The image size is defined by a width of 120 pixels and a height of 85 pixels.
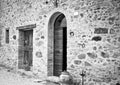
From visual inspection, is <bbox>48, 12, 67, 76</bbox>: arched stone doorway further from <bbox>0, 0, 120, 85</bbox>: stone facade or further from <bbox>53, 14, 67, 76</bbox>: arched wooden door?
<bbox>0, 0, 120, 85</bbox>: stone facade

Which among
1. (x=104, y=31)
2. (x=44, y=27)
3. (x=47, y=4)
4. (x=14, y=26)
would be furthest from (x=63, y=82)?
(x=14, y=26)

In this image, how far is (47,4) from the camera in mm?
6180

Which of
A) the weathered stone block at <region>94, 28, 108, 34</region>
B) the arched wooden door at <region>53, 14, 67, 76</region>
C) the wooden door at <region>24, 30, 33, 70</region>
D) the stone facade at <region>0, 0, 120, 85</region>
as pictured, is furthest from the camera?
the wooden door at <region>24, 30, 33, 70</region>

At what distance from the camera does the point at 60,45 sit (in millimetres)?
5988

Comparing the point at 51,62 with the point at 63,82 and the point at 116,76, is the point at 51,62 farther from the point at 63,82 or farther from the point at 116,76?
the point at 116,76

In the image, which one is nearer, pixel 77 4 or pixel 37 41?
pixel 77 4

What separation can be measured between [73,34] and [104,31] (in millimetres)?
1121

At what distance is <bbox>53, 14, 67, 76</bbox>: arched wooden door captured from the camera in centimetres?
594

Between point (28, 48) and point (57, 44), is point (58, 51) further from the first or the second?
point (28, 48)

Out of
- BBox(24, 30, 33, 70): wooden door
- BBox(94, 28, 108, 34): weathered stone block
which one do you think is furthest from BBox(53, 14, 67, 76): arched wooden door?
BBox(24, 30, 33, 70): wooden door

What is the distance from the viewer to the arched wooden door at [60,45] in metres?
5.94

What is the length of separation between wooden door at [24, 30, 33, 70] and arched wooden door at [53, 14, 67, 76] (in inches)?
74.2

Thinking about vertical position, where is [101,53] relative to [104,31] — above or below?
below

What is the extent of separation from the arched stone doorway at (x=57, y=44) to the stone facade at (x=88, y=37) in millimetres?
186
